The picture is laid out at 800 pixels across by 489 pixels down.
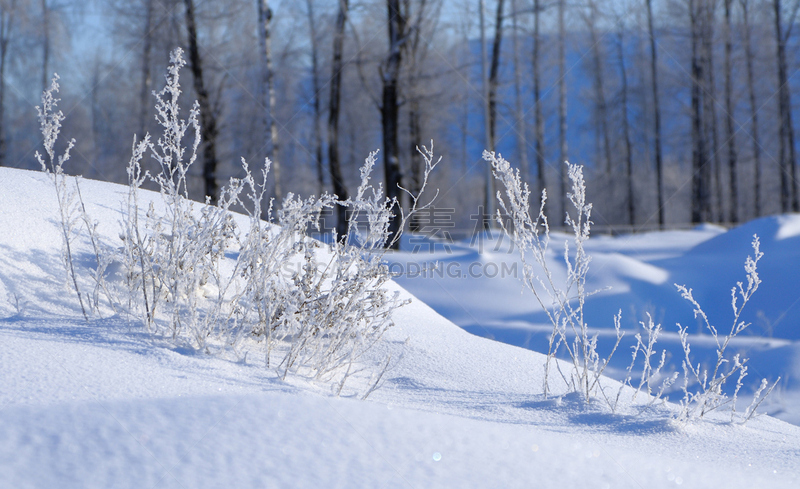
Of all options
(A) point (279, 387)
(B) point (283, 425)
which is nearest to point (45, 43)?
(A) point (279, 387)

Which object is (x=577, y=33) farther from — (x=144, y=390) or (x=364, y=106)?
(x=144, y=390)

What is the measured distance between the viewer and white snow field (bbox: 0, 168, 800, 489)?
1.45 metres

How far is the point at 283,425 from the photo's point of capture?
1647 mm

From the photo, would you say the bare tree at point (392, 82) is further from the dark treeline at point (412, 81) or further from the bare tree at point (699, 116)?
the bare tree at point (699, 116)

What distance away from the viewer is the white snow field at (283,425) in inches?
57.0

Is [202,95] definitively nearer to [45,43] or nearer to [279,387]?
[45,43]

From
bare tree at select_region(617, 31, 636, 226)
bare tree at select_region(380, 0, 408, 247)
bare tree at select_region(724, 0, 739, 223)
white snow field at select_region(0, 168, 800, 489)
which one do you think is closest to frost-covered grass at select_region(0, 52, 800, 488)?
white snow field at select_region(0, 168, 800, 489)

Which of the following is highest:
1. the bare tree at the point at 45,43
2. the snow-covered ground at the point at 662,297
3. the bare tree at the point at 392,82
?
the bare tree at the point at 45,43

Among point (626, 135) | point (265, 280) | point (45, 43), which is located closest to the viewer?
point (265, 280)

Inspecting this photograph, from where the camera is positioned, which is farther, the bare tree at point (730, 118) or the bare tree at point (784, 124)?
the bare tree at point (730, 118)

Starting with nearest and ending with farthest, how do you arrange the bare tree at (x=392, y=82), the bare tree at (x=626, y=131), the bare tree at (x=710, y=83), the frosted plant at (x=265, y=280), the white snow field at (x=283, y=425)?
the white snow field at (x=283, y=425)
the frosted plant at (x=265, y=280)
the bare tree at (x=392, y=82)
the bare tree at (x=710, y=83)
the bare tree at (x=626, y=131)

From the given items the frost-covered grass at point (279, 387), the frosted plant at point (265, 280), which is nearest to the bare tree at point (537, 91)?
the frost-covered grass at point (279, 387)

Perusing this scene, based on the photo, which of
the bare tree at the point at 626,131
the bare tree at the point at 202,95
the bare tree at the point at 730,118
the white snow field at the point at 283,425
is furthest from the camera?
the bare tree at the point at 626,131

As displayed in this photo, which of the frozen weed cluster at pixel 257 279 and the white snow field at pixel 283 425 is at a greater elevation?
the frozen weed cluster at pixel 257 279
